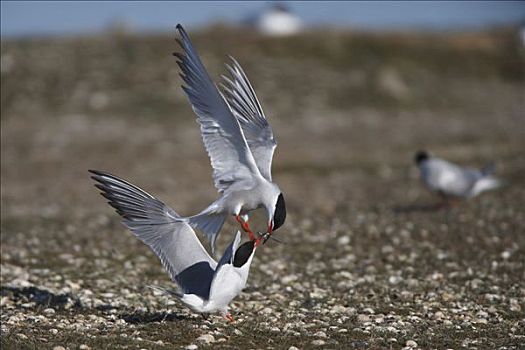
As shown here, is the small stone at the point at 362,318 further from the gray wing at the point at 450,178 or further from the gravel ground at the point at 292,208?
the gray wing at the point at 450,178

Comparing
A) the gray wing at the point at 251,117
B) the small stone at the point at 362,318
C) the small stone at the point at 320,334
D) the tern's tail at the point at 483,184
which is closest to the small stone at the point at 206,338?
the small stone at the point at 320,334

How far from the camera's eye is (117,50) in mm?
29844

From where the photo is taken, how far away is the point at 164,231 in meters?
6.84

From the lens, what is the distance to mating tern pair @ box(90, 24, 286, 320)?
6.58m

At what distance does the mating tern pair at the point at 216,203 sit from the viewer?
6.58 metres

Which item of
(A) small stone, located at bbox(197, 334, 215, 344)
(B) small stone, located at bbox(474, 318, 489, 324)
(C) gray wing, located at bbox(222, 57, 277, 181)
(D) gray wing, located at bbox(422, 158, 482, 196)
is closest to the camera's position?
(A) small stone, located at bbox(197, 334, 215, 344)

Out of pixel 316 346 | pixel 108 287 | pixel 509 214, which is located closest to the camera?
pixel 316 346

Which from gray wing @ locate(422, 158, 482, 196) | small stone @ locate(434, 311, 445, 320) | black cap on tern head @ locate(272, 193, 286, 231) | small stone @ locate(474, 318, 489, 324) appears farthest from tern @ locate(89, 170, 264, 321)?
gray wing @ locate(422, 158, 482, 196)

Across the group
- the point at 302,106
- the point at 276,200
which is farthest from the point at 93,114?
the point at 276,200

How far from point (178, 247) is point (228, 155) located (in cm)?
100

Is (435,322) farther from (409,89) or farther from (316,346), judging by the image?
(409,89)

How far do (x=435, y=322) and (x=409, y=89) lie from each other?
73.7 feet

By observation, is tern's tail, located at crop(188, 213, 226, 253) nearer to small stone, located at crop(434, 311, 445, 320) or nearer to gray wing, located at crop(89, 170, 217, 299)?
gray wing, located at crop(89, 170, 217, 299)

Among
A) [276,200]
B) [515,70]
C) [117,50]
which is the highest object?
[276,200]
